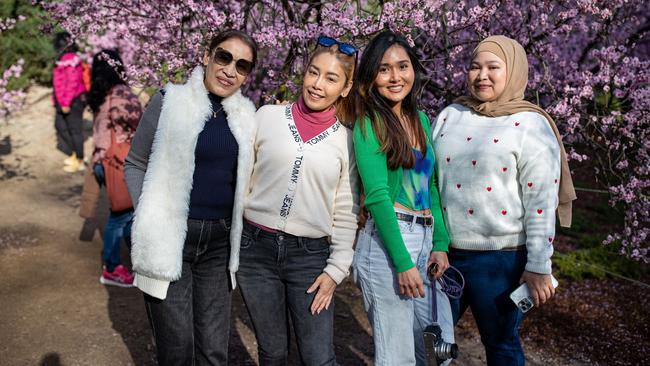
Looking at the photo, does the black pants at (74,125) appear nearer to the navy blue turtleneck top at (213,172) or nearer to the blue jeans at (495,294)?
the navy blue turtleneck top at (213,172)

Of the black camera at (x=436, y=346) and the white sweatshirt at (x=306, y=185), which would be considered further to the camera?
the black camera at (x=436, y=346)

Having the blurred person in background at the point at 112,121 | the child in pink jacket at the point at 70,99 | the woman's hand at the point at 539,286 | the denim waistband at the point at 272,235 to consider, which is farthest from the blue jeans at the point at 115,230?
the child in pink jacket at the point at 70,99

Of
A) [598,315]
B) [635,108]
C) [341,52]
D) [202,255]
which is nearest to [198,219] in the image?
[202,255]

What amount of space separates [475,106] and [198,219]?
142cm

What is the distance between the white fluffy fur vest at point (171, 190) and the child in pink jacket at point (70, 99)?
702 cm

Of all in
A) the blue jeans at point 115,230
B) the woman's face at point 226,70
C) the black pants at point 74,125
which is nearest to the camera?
the woman's face at point 226,70

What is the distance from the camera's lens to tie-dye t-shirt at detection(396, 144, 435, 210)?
271cm

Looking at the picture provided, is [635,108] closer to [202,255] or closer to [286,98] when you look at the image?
[286,98]

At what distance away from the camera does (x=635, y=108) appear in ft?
14.9

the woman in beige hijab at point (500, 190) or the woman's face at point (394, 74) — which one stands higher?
the woman's face at point (394, 74)

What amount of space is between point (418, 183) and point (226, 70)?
1.02 m

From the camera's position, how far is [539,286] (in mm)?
2707

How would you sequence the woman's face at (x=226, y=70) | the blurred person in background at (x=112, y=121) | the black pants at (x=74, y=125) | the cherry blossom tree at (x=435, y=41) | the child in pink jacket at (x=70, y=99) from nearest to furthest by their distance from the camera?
the woman's face at (x=226, y=70) < the cherry blossom tree at (x=435, y=41) < the blurred person in background at (x=112, y=121) < the child in pink jacket at (x=70, y=99) < the black pants at (x=74, y=125)

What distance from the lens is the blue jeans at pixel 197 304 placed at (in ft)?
9.11
